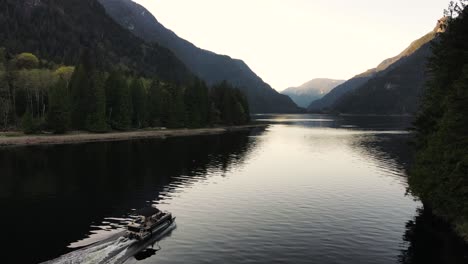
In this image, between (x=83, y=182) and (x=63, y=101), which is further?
(x=63, y=101)

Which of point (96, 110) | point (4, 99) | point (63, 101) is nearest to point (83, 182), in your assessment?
point (63, 101)

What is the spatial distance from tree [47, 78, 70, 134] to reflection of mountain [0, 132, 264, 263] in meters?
23.1

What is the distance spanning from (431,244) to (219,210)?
29.9 meters

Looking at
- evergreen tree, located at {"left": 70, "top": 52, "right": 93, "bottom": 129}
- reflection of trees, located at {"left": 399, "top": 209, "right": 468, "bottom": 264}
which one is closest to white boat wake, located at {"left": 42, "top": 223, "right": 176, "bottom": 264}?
reflection of trees, located at {"left": 399, "top": 209, "right": 468, "bottom": 264}

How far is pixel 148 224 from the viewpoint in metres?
47.3

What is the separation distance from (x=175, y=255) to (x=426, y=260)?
2723 centimetres

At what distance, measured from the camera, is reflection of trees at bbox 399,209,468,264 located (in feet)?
141

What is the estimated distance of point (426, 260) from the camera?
141ft

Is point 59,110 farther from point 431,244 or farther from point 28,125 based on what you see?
point 431,244

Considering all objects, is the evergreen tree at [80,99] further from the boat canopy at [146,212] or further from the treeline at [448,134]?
the treeline at [448,134]

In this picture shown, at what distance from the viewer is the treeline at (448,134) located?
47125 millimetres

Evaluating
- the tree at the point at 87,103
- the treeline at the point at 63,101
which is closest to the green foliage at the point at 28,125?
the treeline at the point at 63,101

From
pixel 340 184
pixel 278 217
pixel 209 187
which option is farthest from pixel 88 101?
pixel 278 217

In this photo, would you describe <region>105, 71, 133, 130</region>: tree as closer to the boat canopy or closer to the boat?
the boat
